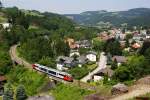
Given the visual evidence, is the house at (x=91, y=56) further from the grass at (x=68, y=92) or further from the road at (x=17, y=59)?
the grass at (x=68, y=92)

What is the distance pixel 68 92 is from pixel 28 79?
1238 centimetres

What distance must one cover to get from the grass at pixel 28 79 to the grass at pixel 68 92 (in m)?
3.83

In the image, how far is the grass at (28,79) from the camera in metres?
55.2

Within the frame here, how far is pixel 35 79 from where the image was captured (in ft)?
191

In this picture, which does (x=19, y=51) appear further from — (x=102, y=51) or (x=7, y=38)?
(x=102, y=51)

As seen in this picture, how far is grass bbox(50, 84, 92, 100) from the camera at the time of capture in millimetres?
46034

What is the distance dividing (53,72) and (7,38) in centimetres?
3368

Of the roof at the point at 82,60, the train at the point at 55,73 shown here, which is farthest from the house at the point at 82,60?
the train at the point at 55,73

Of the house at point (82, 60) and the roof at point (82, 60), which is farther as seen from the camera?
the roof at point (82, 60)

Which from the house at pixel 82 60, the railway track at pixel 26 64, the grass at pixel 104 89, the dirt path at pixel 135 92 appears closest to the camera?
the dirt path at pixel 135 92

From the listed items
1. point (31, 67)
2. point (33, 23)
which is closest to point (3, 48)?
point (31, 67)

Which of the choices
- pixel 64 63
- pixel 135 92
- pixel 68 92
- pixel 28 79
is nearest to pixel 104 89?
pixel 135 92

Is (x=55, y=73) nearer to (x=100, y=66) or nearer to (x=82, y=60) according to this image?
(x=100, y=66)

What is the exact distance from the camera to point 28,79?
59.0 m
